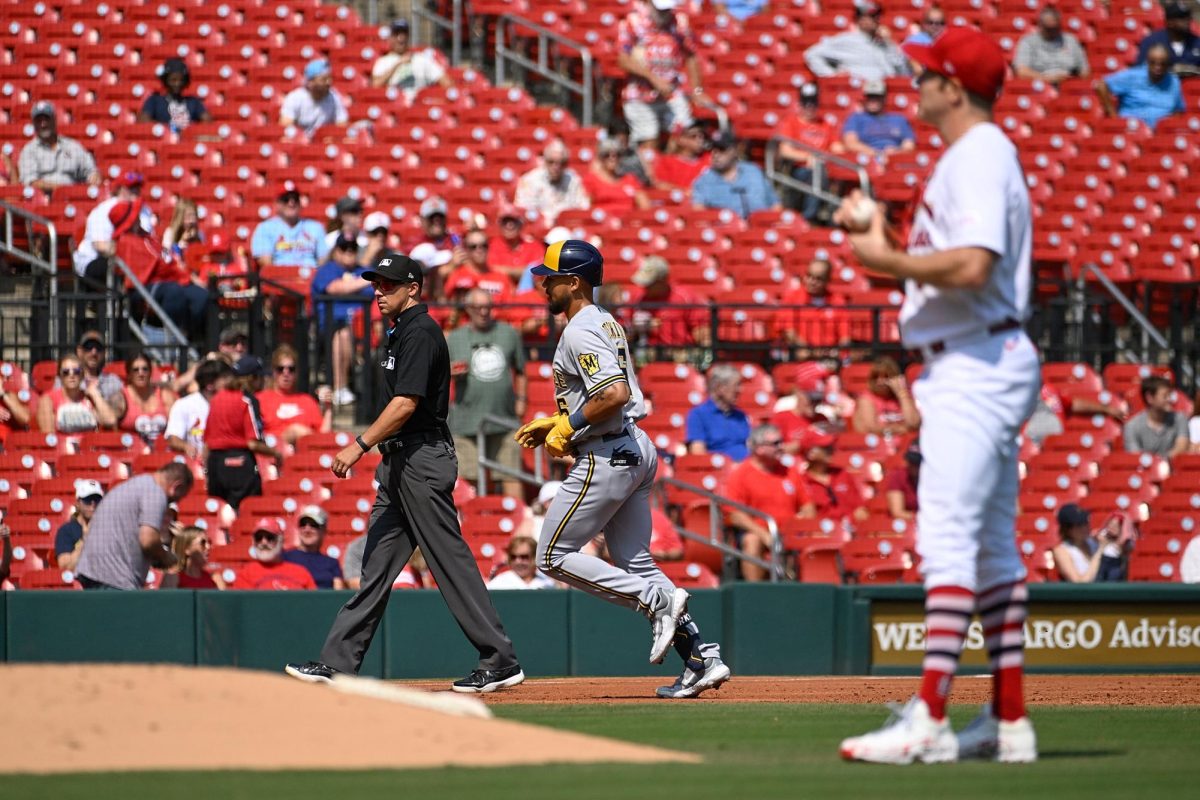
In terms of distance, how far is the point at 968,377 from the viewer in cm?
513

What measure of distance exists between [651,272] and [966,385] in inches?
377

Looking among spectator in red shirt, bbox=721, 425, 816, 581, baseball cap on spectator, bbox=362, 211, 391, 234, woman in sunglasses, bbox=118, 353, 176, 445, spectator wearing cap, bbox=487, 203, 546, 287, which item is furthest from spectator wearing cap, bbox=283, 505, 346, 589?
spectator wearing cap, bbox=487, 203, 546, 287

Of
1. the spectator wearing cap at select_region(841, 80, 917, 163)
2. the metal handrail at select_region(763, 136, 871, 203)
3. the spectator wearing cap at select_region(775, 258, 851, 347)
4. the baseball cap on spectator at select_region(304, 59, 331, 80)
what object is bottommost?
the spectator wearing cap at select_region(775, 258, 851, 347)

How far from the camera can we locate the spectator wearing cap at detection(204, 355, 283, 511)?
12172mm

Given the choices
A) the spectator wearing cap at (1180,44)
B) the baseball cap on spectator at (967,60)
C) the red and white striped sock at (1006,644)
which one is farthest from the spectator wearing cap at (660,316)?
the red and white striped sock at (1006,644)

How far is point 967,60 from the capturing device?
17.3 feet

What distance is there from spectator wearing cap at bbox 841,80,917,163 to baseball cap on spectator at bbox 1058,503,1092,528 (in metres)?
6.89

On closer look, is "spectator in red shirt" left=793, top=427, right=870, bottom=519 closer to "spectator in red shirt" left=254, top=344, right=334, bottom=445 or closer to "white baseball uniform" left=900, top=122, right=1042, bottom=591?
"spectator in red shirt" left=254, top=344, right=334, bottom=445

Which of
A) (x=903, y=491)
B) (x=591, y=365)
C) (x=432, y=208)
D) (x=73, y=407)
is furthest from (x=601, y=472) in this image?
(x=432, y=208)

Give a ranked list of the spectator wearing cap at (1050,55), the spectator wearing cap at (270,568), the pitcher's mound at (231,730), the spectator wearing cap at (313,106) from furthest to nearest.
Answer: the spectator wearing cap at (1050,55) → the spectator wearing cap at (313,106) → the spectator wearing cap at (270,568) → the pitcher's mound at (231,730)

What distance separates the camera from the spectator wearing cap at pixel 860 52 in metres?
19.5

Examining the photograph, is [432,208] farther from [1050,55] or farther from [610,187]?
[1050,55]

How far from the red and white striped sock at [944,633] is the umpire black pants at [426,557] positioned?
2.98 metres

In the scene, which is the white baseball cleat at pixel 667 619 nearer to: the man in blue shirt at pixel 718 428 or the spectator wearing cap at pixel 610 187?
the man in blue shirt at pixel 718 428
